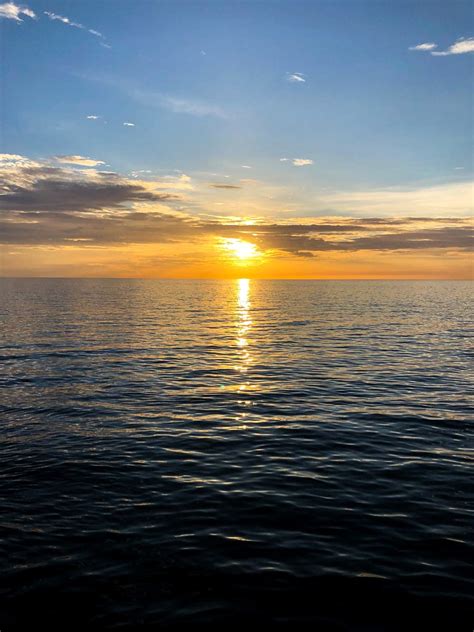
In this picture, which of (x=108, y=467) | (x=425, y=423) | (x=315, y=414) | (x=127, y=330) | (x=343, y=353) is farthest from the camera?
(x=127, y=330)

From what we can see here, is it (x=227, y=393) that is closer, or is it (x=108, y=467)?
(x=108, y=467)

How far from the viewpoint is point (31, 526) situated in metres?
15.0

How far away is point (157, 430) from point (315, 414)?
30.3 ft

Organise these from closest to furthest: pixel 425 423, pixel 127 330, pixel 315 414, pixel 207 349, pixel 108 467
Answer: pixel 108 467 → pixel 425 423 → pixel 315 414 → pixel 207 349 → pixel 127 330

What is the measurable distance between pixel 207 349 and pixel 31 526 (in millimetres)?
39992

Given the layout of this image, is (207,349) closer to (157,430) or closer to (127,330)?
(127,330)

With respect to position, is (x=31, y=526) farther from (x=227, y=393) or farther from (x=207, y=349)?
(x=207, y=349)

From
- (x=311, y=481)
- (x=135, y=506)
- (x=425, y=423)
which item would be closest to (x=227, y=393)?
(x=425, y=423)

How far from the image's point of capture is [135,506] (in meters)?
16.4

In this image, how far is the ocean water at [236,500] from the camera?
457 inches

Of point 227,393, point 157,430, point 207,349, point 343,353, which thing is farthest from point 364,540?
point 207,349

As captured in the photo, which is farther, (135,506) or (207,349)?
(207,349)

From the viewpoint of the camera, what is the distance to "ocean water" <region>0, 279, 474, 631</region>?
1161cm

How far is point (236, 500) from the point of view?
16953mm
